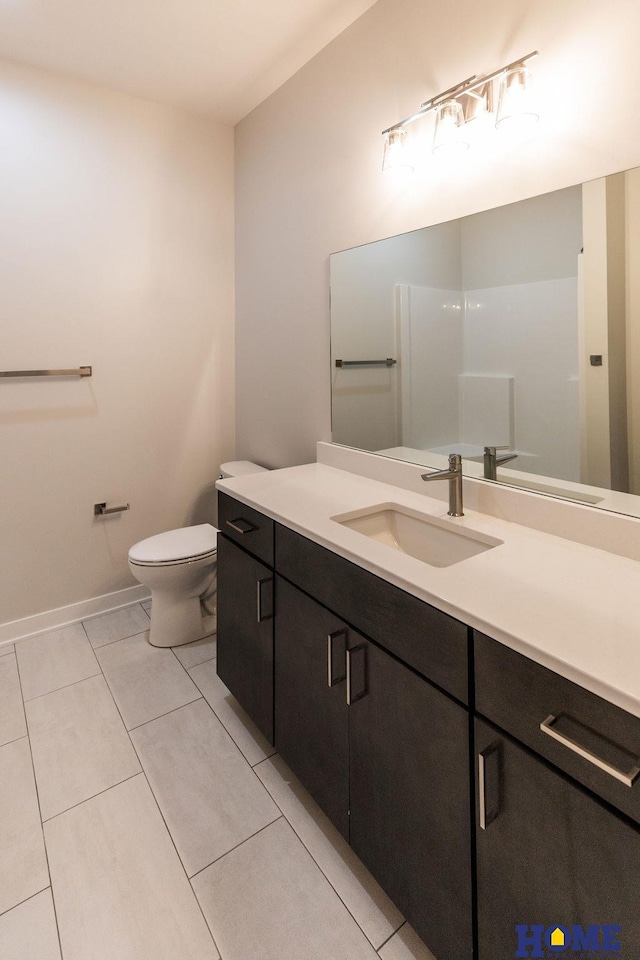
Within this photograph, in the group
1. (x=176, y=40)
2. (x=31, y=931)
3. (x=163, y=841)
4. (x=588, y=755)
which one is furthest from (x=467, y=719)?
(x=176, y=40)

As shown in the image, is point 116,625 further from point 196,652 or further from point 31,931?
point 31,931

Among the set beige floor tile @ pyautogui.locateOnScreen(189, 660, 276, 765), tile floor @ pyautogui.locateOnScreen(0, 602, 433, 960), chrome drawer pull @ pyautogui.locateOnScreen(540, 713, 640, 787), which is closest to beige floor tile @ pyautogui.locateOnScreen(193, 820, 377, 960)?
tile floor @ pyautogui.locateOnScreen(0, 602, 433, 960)

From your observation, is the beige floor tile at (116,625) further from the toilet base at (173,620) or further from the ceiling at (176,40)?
the ceiling at (176,40)

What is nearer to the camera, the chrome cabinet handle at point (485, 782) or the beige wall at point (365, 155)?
the chrome cabinet handle at point (485, 782)

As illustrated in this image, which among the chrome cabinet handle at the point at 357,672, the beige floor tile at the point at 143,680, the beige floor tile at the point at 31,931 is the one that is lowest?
the beige floor tile at the point at 31,931

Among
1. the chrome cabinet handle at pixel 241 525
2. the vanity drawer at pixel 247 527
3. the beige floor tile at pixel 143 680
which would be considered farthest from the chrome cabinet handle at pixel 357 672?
the beige floor tile at pixel 143 680

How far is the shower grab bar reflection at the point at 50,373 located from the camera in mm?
2168

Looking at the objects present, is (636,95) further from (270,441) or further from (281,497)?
(270,441)

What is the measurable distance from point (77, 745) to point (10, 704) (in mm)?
417

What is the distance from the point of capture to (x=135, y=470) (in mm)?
2584

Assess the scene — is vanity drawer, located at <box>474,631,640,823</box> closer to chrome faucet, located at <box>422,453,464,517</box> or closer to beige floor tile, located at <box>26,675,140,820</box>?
chrome faucet, located at <box>422,453,464,517</box>

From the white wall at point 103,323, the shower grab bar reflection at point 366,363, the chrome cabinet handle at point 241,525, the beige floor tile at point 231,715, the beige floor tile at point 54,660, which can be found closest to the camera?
the chrome cabinet handle at point 241,525

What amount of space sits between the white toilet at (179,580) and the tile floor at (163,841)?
0.87 ft

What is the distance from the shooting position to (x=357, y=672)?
1134 mm
